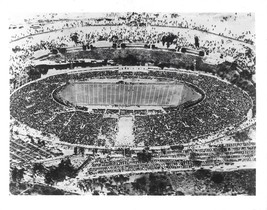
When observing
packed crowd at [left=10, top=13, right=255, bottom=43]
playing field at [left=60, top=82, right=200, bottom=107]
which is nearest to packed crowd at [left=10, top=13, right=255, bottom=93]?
packed crowd at [left=10, top=13, right=255, bottom=43]

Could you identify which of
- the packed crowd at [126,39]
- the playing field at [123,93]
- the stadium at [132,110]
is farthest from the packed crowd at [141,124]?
the packed crowd at [126,39]

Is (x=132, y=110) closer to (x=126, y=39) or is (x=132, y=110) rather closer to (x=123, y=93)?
(x=123, y=93)

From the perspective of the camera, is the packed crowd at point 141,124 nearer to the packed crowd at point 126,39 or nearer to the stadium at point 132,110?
the stadium at point 132,110

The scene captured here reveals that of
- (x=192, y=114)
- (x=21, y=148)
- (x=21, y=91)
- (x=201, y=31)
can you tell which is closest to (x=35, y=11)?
(x=21, y=91)

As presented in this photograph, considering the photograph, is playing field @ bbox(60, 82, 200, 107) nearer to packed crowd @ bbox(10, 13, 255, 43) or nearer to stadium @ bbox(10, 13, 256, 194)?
stadium @ bbox(10, 13, 256, 194)

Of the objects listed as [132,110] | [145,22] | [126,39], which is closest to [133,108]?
[132,110]

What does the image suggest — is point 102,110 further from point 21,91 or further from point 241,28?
point 241,28
